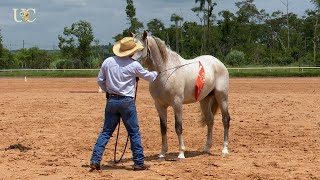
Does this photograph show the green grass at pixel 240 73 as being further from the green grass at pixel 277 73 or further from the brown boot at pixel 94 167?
the brown boot at pixel 94 167

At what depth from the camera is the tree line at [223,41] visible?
5819cm

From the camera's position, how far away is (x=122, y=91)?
7129 mm

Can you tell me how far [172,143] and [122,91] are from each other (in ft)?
10.2

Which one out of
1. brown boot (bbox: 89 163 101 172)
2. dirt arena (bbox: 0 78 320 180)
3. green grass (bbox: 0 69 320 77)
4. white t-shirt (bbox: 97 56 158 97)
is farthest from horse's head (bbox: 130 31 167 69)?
green grass (bbox: 0 69 320 77)

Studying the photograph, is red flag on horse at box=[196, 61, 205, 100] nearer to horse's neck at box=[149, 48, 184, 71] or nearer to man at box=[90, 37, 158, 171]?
horse's neck at box=[149, 48, 184, 71]

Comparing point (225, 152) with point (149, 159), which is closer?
point (149, 159)

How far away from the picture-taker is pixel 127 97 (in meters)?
7.16

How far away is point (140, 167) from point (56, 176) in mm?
1172

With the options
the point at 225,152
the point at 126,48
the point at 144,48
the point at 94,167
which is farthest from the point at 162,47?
the point at 94,167

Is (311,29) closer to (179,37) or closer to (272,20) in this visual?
(272,20)

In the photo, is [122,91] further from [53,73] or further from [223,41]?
[223,41]

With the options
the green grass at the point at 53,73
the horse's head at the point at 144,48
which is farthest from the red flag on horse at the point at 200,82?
the green grass at the point at 53,73

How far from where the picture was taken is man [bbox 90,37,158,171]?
712 centimetres

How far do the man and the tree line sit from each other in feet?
146
